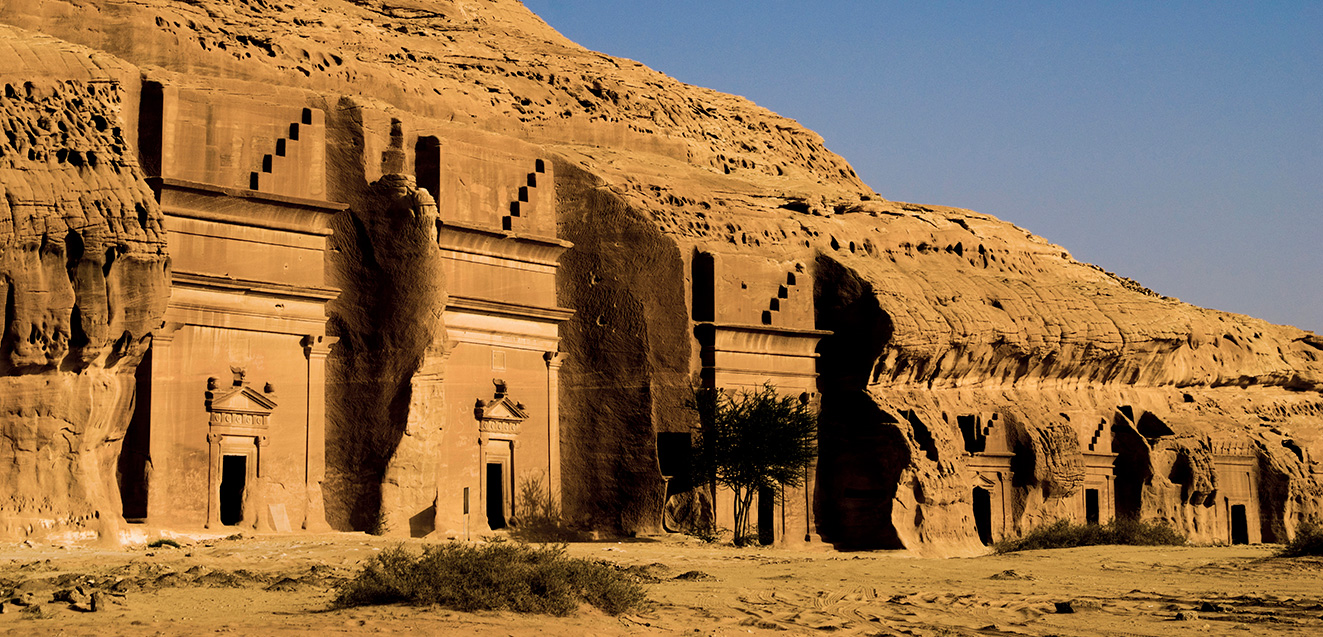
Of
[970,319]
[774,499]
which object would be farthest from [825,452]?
[970,319]

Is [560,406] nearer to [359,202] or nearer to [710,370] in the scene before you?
[710,370]

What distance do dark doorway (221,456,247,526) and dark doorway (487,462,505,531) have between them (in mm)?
5931

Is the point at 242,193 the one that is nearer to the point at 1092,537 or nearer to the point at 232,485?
the point at 232,485

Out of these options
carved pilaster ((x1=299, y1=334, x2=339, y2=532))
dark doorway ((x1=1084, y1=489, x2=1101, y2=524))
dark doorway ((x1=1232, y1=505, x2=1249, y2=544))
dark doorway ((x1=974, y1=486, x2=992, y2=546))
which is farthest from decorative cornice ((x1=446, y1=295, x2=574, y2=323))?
dark doorway ((x1=1232, y1=505, x2=1249, y2=544))

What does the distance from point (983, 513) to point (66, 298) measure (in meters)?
25.5

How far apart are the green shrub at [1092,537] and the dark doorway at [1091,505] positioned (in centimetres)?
396

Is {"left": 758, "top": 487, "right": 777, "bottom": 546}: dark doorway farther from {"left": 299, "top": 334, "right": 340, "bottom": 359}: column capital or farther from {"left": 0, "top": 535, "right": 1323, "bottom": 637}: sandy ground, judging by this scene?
{"left": 299, "top": 334, "right": 340, "bottom": 359}: column capital

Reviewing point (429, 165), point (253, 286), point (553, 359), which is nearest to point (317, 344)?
point (253, 286)

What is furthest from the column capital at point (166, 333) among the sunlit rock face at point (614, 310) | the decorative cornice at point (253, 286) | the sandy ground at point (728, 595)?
the sandy ground at point (728, 595)

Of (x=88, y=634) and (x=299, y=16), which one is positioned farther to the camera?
(x=299, y=16)

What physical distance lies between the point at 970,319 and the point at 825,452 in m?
5.50

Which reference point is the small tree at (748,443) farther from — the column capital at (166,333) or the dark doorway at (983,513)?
the column capital at (166,333)

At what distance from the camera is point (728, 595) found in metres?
21.6

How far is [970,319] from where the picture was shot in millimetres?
42094
